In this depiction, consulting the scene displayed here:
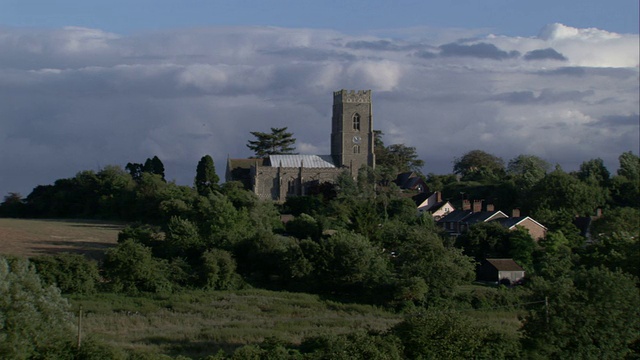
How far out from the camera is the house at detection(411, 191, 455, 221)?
200ft

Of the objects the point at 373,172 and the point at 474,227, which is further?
the point at 373,172

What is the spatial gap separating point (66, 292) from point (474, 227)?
74.1 feet

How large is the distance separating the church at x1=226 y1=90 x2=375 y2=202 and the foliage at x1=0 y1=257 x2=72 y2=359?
142ft

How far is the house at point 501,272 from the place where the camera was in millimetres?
41031

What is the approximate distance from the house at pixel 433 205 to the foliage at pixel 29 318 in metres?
39.8

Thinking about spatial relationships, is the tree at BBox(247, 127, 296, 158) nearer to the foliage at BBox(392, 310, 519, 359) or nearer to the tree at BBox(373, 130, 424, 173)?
the tree at BBox(373, 130, 424, 173)

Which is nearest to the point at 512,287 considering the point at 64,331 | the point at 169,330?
the point at 169,330

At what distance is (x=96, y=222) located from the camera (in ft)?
184

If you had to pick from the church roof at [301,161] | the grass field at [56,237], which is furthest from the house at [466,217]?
the grass field at [56,237]

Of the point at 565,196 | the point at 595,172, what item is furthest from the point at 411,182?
the point at 565,196

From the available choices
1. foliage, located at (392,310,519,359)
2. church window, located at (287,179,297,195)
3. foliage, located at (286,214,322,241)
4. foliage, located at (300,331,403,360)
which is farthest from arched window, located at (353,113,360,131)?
foliage, located at (300,331,403,360)

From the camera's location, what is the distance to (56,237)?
152 feet

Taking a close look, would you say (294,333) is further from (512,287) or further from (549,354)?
(512,287)

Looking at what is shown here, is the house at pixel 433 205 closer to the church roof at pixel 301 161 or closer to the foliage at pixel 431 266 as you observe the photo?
the church roof at pixel 301 161
